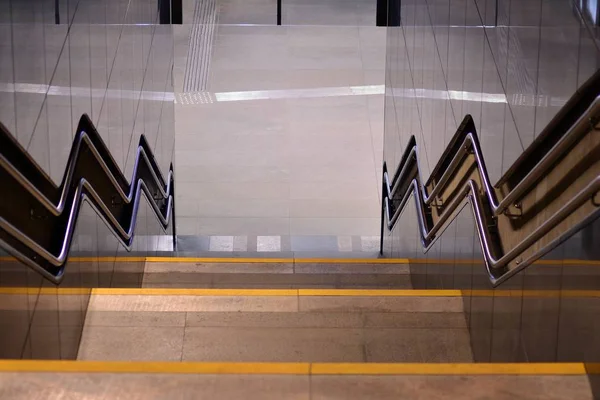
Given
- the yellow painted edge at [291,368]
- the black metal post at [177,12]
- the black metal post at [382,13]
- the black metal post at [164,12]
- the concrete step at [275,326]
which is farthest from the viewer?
the black metal post at [177,12]

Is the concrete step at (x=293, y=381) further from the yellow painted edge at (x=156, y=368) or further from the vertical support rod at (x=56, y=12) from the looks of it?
the vertical support rod at (x=56, y=12)

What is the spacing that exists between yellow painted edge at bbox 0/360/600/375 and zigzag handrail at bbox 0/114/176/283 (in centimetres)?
50

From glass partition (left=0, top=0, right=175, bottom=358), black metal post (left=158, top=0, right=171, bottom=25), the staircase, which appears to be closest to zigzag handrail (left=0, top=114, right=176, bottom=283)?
glass partition (left=0, top=0, right=175, bottom=358)

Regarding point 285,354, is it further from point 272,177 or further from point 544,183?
point 272,177

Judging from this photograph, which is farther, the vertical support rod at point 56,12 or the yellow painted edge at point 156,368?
the vertical support rod at point 56,12

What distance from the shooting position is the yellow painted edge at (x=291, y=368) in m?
3.49

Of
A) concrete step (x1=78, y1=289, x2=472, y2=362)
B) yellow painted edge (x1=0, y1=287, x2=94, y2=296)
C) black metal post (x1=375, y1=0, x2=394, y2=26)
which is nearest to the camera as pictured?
yellow painted edge (x1=0, y1=287, x2=94, y2=296)

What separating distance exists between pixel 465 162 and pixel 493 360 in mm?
1319

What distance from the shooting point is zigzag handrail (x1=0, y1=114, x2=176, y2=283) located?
153 inches

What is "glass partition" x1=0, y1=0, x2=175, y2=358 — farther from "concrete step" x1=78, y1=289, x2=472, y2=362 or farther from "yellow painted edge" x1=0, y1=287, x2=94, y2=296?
"concrete step" x1=78, y1=289, x2=472, y2=362

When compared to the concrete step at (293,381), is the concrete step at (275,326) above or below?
below

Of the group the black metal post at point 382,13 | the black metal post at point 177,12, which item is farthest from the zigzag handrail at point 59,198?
the black metal post at point 177,12

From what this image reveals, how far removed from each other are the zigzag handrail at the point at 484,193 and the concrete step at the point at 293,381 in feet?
1.69

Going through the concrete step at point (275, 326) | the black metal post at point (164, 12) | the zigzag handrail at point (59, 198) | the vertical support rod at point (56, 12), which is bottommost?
the concrete step at point (275, 326)
